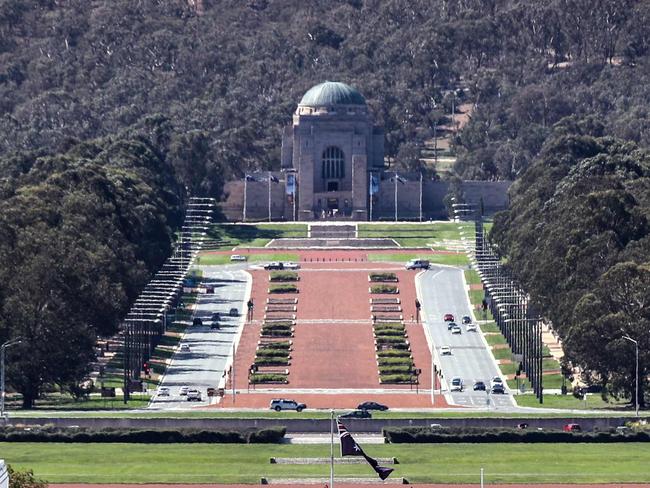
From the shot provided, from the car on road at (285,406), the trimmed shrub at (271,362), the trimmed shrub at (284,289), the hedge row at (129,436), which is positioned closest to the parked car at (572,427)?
the hedge row at (129,436)

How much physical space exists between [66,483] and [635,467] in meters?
22.4

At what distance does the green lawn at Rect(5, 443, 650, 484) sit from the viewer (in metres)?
112

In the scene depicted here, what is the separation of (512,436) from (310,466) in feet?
37.2

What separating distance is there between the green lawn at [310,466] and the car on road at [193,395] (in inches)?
855

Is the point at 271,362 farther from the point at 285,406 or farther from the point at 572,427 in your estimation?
the point at 572,427

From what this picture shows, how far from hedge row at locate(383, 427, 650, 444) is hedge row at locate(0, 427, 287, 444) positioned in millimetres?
6420

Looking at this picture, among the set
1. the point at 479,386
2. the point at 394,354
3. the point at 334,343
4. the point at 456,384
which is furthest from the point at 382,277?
the point at 479,386

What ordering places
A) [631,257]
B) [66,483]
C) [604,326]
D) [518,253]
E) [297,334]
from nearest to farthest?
[66,483], [604,326], [631,257], [297,334], [518,253]

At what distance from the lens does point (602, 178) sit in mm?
183375

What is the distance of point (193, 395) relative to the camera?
478 ft

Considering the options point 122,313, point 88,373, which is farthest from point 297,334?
point 88,373

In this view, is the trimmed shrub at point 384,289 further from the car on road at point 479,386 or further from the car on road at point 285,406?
the car on road at point 285,406

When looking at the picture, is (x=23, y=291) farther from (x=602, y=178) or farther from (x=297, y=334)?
(x=602, y=178)

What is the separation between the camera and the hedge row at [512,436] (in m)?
123
